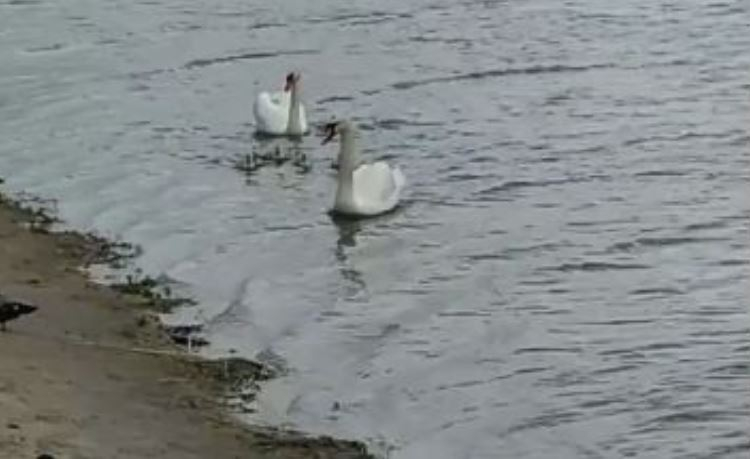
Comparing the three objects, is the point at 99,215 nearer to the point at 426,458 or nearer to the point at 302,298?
the point at 302,298

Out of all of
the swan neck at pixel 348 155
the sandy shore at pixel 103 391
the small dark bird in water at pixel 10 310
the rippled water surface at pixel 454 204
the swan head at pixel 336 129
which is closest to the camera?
the sandy shore at pixel 103 391

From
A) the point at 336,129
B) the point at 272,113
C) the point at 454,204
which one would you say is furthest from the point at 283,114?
the point at 454,204

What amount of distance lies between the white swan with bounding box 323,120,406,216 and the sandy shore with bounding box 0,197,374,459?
3.46m

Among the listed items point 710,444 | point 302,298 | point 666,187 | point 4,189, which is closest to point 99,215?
point 4,189

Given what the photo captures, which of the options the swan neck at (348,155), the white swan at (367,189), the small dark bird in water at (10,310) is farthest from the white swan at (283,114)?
the small dark bird in water at (10,310)

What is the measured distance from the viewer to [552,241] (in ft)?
49.5

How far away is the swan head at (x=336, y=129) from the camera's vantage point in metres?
17.8

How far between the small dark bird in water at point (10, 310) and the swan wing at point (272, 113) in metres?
8.66

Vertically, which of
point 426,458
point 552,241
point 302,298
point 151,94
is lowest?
point 426,458

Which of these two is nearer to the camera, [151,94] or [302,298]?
[302,298]

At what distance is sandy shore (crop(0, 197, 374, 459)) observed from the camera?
9.78m

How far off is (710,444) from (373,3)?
2186 cm

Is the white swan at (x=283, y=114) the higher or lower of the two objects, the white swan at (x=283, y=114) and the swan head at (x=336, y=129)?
the higher

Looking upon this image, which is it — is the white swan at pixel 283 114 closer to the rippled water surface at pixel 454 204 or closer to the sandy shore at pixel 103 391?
the rippled water surface at pixel 454 204
